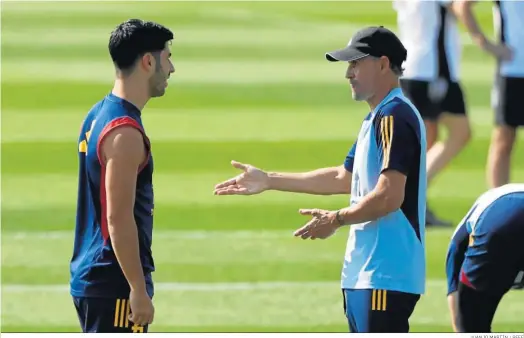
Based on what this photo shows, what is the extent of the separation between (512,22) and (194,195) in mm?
3104

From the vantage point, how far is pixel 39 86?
53.1ft

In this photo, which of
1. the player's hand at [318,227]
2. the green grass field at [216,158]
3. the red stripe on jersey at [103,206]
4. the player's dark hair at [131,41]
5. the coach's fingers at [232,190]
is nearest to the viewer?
the red stripe on jersey at [103,206]

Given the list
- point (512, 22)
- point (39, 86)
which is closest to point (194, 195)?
point (512, 22)

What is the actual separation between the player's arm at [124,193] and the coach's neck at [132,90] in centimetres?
20

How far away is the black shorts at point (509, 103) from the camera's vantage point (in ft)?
33.1

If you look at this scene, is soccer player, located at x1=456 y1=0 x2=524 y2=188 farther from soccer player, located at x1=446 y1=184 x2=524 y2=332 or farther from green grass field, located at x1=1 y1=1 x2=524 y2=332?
soccer player, located at x1=446 y1=184 x2=524 y2=332

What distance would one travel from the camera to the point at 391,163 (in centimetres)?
513

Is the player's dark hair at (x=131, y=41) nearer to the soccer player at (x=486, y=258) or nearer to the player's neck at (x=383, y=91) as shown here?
the player's neck at (x=383, y=91)

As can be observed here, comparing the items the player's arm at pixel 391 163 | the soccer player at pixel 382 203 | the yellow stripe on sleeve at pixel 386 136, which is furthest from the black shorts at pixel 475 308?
the yellow stripe on sleeve at pixel 386 136

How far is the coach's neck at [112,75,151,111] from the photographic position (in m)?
5.07

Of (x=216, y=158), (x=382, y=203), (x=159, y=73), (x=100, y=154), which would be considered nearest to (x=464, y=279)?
(x=382, y=203)

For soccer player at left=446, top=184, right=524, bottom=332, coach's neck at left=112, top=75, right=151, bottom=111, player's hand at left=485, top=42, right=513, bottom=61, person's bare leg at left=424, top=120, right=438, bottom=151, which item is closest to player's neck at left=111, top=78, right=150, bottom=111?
coach's neck at left=112, top=75, right=151, bottom=111

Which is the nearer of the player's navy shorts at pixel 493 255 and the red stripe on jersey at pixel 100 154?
the red stripe on jersey at pixel 100 154

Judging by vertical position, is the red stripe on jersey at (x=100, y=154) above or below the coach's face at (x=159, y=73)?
below
